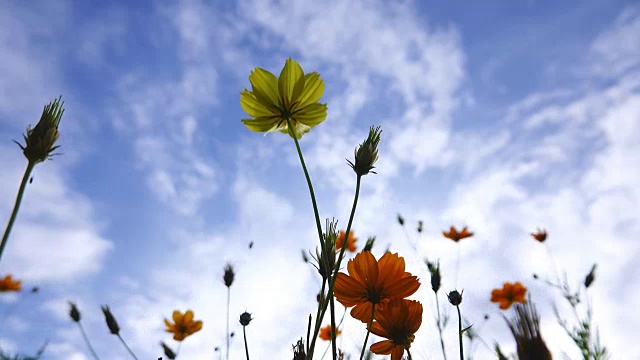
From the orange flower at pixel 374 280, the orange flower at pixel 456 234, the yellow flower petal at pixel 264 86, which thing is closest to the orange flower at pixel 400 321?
the orange flower at pixel 374 280

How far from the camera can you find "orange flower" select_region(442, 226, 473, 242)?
5117mm

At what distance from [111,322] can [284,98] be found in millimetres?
1720

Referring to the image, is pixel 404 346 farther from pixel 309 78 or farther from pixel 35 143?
pixel 35 143

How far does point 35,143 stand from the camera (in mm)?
726

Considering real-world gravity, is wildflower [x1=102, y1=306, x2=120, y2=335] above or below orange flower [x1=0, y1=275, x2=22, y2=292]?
below

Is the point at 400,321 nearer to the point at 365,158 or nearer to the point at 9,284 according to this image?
the point at 365,158

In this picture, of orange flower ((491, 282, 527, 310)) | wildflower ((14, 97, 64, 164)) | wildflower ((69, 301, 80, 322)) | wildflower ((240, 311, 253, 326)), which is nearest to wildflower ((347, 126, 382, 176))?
wildflower ((14, 97, 64, 164))

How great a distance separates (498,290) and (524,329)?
15.3 feet

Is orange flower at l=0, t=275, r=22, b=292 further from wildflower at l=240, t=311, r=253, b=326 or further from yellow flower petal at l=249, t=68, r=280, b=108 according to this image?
yellow flower petal at l=249, t=68, r=280, b=108

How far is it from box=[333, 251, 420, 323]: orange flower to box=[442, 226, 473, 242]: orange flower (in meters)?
4.08

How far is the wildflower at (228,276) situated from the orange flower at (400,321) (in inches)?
70.0

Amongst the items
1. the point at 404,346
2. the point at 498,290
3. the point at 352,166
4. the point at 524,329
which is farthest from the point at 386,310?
the point at 498,290

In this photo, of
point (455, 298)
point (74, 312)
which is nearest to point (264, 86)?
point (455, 298)

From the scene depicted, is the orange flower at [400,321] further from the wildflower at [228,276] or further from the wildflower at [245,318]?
the wildflower at [228,276]
